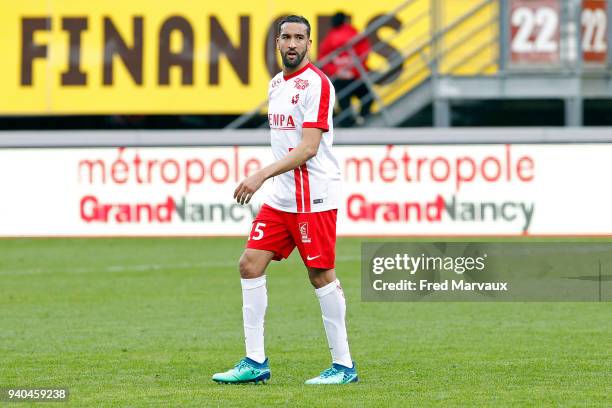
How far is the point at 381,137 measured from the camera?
19.9 m

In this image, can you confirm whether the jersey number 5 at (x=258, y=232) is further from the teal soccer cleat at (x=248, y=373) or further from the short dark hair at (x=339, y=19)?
the short dark hair at (x=339, y=19)

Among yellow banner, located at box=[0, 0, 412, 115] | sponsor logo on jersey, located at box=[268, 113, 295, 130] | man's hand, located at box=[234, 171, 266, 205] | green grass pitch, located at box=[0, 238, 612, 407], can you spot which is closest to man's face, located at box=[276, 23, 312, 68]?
sponsor logo on jersey, located at box=[268, 113, 295, 130]

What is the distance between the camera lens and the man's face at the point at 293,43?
8016mm

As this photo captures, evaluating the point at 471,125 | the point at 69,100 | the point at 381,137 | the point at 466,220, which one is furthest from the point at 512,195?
the point at 69,100

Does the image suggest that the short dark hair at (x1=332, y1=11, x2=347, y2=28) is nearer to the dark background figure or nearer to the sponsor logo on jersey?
the dark background figure

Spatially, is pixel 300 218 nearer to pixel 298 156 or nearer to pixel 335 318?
pixel 298 156

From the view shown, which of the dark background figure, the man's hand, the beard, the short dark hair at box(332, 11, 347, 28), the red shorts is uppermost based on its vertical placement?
the short dark hair at box(332, 11, 347, 28)

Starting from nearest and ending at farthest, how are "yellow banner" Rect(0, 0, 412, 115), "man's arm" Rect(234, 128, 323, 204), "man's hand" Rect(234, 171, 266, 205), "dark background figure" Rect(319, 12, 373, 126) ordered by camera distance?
"man's hand" Rect(234, 171, 266, 205), "man's arm" Rect(234, 128, 323, 204), "dark background figure" Rect(319, 12, 373, 126), "yellow banner" Rect(0, 0, 412, 115)

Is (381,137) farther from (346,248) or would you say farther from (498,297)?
(498,297)

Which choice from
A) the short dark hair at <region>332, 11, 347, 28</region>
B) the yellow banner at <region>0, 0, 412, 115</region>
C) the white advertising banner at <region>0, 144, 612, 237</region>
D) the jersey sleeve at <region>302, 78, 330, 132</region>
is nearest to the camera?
the jersey sleeve at <region>302, 78, 330, 132</region>

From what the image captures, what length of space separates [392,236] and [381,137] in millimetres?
1398

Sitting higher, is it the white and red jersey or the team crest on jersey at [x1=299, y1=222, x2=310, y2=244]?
the white and red jersey

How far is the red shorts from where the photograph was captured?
823 centimetres

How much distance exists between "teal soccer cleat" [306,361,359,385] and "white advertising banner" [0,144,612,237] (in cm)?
1080
